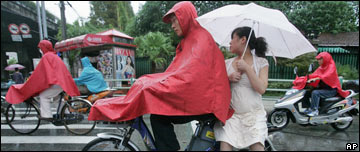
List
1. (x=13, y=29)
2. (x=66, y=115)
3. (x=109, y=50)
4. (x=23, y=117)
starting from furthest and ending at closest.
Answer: (x=13, y=29) → (x=109, y=50) → (x=23, y=117) → (x=66, y=115)

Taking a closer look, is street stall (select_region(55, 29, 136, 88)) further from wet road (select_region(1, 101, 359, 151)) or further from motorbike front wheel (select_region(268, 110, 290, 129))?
motorbike front wheel (select_region(268, 110, 290, 129))

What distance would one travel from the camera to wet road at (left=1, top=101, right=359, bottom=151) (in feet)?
11.4

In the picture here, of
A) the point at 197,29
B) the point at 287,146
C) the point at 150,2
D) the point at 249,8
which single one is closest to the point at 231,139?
the point at 197,29

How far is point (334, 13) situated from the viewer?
54.7 feet

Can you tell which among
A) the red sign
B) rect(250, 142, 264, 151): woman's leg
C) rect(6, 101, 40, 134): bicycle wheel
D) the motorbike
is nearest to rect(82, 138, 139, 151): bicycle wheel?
rect(250, 142, 264, 151): woman's leg

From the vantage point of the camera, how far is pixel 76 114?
4.20 meters

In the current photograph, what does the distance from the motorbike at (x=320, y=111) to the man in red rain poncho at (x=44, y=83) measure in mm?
4428

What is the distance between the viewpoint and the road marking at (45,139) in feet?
12.1

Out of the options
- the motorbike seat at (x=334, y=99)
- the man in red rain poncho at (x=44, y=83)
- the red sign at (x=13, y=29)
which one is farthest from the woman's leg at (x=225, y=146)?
the red sign at (x=13, y=29)

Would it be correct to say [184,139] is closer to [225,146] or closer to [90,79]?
[225,146]

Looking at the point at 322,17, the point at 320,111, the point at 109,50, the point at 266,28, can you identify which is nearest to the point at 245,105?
the point at 266,28

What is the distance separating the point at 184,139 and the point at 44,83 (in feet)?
9.16

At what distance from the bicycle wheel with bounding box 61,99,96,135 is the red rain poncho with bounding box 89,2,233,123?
282 cm

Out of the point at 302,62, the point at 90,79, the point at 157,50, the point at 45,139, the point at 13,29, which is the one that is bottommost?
the point at 45,139
